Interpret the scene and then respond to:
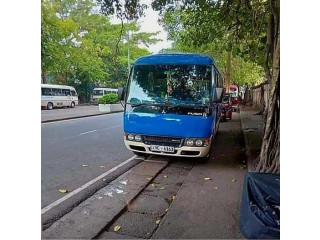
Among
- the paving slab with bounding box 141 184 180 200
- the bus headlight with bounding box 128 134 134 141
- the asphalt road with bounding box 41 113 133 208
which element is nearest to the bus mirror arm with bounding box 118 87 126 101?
the bus headlight with bounding box 128 134 134 141

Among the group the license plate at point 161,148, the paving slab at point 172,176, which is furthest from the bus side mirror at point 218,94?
the paving slab at point 172,176

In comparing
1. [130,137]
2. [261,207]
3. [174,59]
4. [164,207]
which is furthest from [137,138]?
[261,207]

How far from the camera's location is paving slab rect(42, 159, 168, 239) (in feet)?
8.66

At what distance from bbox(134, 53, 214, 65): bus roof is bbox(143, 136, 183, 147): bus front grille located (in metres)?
1.28

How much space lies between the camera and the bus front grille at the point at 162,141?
15.4ft

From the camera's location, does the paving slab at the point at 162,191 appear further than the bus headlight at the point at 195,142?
No

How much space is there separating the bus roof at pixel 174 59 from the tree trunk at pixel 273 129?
150 centimetres

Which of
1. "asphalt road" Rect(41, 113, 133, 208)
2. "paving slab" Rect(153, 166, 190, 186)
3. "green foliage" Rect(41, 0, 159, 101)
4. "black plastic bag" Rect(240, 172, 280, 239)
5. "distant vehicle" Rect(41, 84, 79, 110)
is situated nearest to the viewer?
"black plastic bag" Rect(240, 172, 280, 239)

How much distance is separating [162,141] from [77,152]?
2.02 metres

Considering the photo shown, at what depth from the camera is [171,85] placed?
15.4 ft

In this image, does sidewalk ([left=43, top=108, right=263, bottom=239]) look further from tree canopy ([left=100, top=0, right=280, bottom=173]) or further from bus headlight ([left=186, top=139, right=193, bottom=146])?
tree canopy ([left=100, top=0, right=280, bottom=173])

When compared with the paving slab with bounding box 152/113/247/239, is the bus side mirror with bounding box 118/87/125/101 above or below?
above

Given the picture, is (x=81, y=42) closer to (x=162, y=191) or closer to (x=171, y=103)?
(x=171, y=103)

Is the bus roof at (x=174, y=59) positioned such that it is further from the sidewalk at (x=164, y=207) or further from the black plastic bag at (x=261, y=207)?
the black plastic bag at (x=261, y=207)
